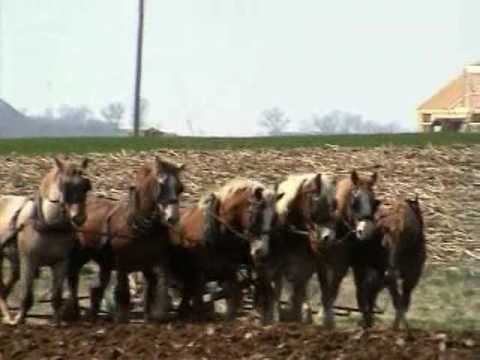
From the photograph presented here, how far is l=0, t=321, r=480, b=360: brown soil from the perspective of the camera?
1185 cm

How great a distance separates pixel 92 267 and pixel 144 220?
250 inches

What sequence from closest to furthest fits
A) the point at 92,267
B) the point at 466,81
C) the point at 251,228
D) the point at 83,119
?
the point at 251,228, the point at 92,267, the point at 466,81, the point at 83,119

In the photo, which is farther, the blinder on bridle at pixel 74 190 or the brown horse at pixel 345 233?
the brown horse at pixel 345 233

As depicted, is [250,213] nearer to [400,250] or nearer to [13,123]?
[400,250]

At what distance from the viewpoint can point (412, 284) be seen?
1669 cm

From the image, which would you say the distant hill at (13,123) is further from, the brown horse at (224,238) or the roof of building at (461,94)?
the brown horse at (224,238)

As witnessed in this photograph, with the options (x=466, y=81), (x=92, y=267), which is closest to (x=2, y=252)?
(x=92, y=267)

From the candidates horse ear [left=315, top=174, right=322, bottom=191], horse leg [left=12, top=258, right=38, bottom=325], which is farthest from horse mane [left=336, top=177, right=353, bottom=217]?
horse leg [left=12, top=258, right=38, bottom=325]

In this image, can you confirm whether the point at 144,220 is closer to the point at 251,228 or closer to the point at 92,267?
the point at 251,228

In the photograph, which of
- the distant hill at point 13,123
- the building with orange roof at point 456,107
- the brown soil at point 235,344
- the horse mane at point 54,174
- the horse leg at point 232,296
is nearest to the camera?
the brown soil at point 235,344

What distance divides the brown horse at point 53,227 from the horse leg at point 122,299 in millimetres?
636

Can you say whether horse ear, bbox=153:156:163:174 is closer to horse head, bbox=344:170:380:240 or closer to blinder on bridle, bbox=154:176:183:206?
blinder on bridle, bbox=154:176:183:206

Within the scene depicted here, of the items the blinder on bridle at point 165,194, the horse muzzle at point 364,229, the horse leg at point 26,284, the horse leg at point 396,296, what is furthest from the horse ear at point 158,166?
the horse leg at point 396,296

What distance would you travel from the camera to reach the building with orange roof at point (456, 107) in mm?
53406
